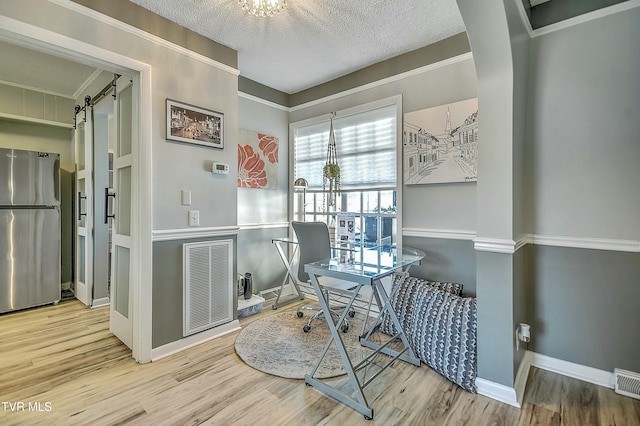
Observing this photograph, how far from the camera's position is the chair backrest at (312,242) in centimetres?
283

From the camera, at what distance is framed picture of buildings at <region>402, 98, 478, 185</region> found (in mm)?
2533

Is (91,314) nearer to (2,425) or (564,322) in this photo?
(2,425)

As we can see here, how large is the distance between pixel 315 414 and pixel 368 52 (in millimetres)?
3035

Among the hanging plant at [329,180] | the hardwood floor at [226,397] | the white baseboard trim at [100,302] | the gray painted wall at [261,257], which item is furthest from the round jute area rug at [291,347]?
the white baseboard trim at [100,302]

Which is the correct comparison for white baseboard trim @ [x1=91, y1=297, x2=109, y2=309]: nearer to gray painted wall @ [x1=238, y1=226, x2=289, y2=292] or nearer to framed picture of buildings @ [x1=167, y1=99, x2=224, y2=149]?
gray painted wall @ [x1=238, y1=226, x2=289, y2=292]

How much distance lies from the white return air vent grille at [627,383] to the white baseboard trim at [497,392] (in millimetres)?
716

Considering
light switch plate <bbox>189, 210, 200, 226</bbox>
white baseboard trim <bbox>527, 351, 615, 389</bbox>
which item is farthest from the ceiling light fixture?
white baseboard trim <bbox>527, 351, 615, 389</bbox>

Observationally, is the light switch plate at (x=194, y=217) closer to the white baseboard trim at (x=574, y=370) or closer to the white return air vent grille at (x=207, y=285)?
the white return air vent grille at (x=207, y=285)

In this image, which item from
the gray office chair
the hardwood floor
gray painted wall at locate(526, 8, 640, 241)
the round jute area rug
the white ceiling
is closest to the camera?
the hardwood floor

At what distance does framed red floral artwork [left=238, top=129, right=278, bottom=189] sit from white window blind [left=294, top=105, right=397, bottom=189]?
33cm

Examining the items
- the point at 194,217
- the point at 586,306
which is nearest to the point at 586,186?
the point at 586,306

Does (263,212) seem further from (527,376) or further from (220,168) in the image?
(527,376)

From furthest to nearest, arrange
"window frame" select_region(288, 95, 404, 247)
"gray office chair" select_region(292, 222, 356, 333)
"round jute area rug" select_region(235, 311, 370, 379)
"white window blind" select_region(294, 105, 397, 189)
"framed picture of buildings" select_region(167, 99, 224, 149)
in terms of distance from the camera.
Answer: "white window blind" select_region(294, 105, 397, 189), "window frame" select_region(288, 95, 404, 247), "gray office chair" select_region(292, 222, 356, 333), "framed picture of buildings" select_region(167, 99, 224, 149), "round jute area rug" select_region(235, 311, 370, 379)

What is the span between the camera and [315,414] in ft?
5.58
